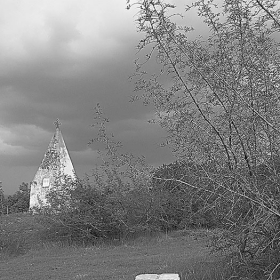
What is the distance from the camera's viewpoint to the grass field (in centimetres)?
945

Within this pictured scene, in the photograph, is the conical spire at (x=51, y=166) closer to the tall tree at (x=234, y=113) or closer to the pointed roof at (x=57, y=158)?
the pointed roof at (x=57, y=158)

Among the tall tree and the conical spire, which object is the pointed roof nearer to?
the conical spire

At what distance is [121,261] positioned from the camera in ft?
39.9

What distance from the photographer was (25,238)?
1697 cm

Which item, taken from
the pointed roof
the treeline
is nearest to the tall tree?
the pointed roof

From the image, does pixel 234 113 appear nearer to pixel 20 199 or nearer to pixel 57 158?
pixel 57 158

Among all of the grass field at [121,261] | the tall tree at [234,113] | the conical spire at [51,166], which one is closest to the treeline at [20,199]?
the conical spire at [51,166]

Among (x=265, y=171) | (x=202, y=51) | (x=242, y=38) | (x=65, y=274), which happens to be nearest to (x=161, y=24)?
(x=202, y=51)

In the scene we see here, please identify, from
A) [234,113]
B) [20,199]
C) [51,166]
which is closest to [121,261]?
[234,113]

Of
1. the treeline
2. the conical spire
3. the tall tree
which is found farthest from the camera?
the treeline

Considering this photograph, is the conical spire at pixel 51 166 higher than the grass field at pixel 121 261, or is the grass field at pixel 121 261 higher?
the conical spire at pixel 51 166

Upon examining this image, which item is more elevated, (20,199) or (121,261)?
(20,199)

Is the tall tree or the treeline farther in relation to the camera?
the treeline

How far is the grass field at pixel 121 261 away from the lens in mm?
9445
